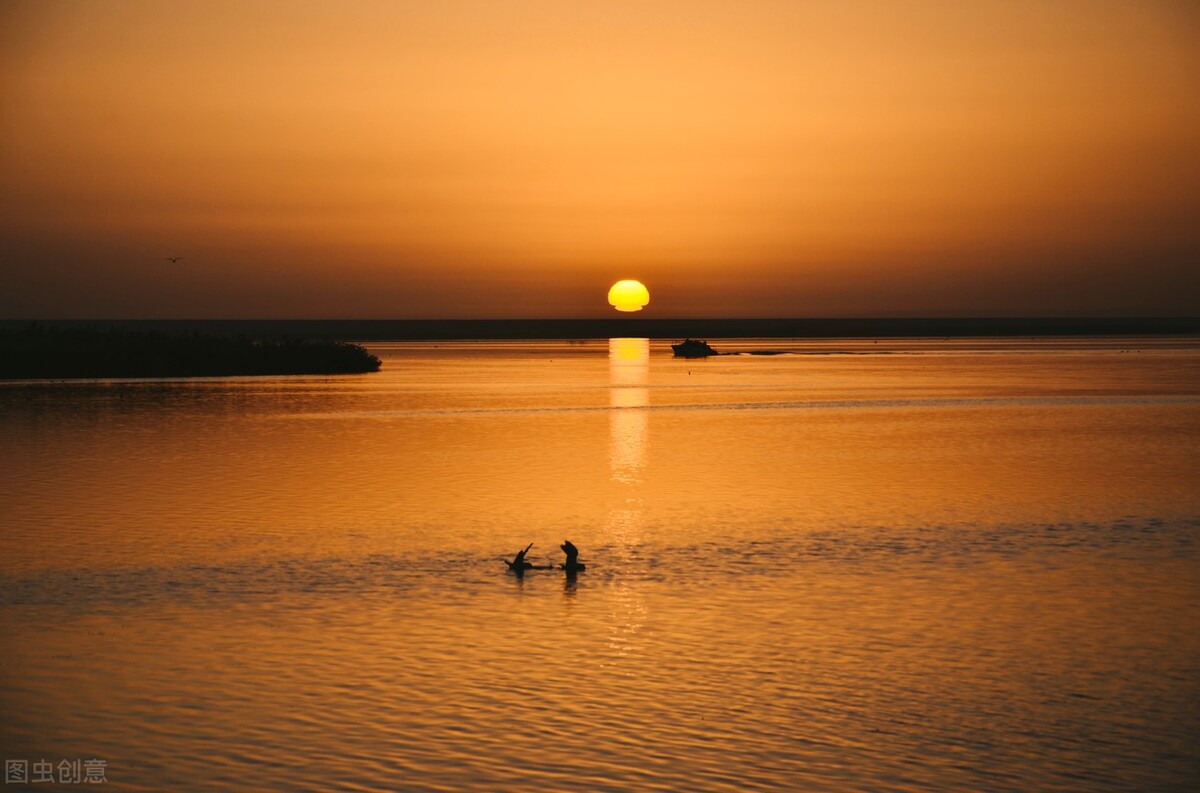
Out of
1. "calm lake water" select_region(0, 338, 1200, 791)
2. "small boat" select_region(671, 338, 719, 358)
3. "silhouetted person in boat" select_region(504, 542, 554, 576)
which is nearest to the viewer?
"calm lake water" select_region(0, 338, 1200, 791)

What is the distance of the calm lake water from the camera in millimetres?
14750

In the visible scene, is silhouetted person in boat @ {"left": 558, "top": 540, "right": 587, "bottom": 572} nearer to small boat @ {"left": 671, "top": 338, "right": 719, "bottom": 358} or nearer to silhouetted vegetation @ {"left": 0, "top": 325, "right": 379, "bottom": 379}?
silhouetted vegetation @ {"left": 0, "top": 325, "right": 379, "bottom": 379}

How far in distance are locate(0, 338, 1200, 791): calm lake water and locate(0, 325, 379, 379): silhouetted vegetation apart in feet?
165

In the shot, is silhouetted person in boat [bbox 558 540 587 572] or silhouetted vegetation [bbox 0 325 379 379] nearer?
silhouetted person in boat [bbox 558 540 587 572]

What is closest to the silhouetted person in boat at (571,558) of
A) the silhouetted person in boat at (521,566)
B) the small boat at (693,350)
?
the silhouetted person in boat at (521,566)

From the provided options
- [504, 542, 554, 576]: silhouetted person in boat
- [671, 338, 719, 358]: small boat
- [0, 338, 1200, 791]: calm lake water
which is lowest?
[0, 338, 1200, 791]: calm lake water

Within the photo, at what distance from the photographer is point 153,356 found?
10331cm

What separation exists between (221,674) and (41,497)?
68.1 ft

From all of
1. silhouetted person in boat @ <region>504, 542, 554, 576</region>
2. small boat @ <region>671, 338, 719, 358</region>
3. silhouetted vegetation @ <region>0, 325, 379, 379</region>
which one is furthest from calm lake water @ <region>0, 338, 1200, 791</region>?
small boat @ <region>671, 338, 719, 358</region>

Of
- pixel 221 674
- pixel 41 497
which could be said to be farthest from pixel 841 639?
pixel 41 497

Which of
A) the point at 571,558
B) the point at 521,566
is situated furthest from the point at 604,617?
the point at 521,566

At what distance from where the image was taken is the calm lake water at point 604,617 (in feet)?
48.4

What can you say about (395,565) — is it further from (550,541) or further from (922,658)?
(922,658)

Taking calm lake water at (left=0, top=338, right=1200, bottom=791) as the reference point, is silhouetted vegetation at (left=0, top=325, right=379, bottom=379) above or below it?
above
